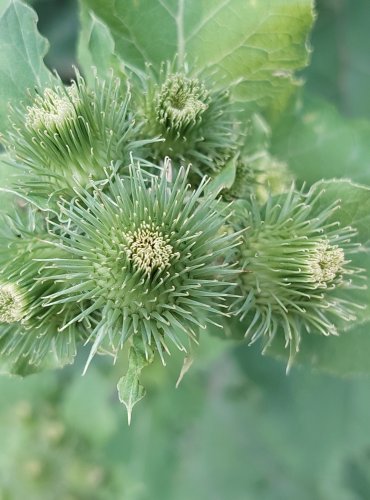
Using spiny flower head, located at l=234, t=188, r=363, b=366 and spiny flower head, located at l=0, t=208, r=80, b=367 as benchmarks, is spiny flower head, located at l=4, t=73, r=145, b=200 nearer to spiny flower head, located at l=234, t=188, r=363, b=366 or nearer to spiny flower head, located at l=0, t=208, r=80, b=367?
spiny flower head, located at l=0, t=208, r=80, b=367

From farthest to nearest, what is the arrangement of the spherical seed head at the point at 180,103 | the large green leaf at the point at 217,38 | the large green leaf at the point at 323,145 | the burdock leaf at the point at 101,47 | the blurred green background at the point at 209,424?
the blurred green background at the point at 209,424 → the large green leaf at the point at 323,145 → the large green leaf at the point at 217,38 → the burdock leaf at the point at 101,47 → the spherical seed head at the point at 180,103

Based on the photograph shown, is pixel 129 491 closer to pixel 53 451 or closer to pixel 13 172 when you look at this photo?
pixel 53 451

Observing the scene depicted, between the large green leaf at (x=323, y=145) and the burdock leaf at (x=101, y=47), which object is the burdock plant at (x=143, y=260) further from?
the large green leaf at (x=323, y=145)

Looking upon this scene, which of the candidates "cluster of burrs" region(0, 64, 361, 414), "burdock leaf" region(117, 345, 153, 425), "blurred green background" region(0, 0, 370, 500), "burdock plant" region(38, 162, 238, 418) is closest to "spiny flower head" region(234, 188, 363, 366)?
"cluster of burrs" region(0, 64, 361, 414)

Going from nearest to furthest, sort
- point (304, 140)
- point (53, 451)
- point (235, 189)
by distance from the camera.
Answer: point (235, 189), point (304, 140), point (53, 451)

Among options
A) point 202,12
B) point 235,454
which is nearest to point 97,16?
point 202,12

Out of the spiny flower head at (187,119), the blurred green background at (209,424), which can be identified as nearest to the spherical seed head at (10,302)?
the spiny flower head at (187,119)
